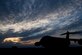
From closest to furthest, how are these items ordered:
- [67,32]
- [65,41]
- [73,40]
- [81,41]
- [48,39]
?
[48,39] → [65,41] → [81,41] → [73,40] → [67,32]

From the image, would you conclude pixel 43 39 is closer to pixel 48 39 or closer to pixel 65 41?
pixel 48 39

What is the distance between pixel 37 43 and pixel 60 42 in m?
7.92

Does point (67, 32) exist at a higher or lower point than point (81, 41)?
higher

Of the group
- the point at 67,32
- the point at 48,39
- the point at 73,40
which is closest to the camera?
the point at 48,39

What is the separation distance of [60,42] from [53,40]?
119 inches

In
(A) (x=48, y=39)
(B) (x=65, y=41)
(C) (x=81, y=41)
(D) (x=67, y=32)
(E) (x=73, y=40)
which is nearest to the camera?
(A) (x=48, y=39)

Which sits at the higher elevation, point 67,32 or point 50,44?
point 67,32

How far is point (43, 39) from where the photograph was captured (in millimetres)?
Answer: 50625

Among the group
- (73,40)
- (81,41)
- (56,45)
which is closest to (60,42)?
(56,45)

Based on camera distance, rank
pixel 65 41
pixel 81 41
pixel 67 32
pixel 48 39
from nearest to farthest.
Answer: pixel 48 39 → pixel 65 41 → pixel 81 41 → pixel 67 32

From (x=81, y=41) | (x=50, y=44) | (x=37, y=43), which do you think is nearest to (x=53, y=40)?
(x=50, y=44)

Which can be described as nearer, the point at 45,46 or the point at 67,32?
the point at 45,46

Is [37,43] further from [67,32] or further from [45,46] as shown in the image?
[67,32]

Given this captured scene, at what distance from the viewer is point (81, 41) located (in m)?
58.9
